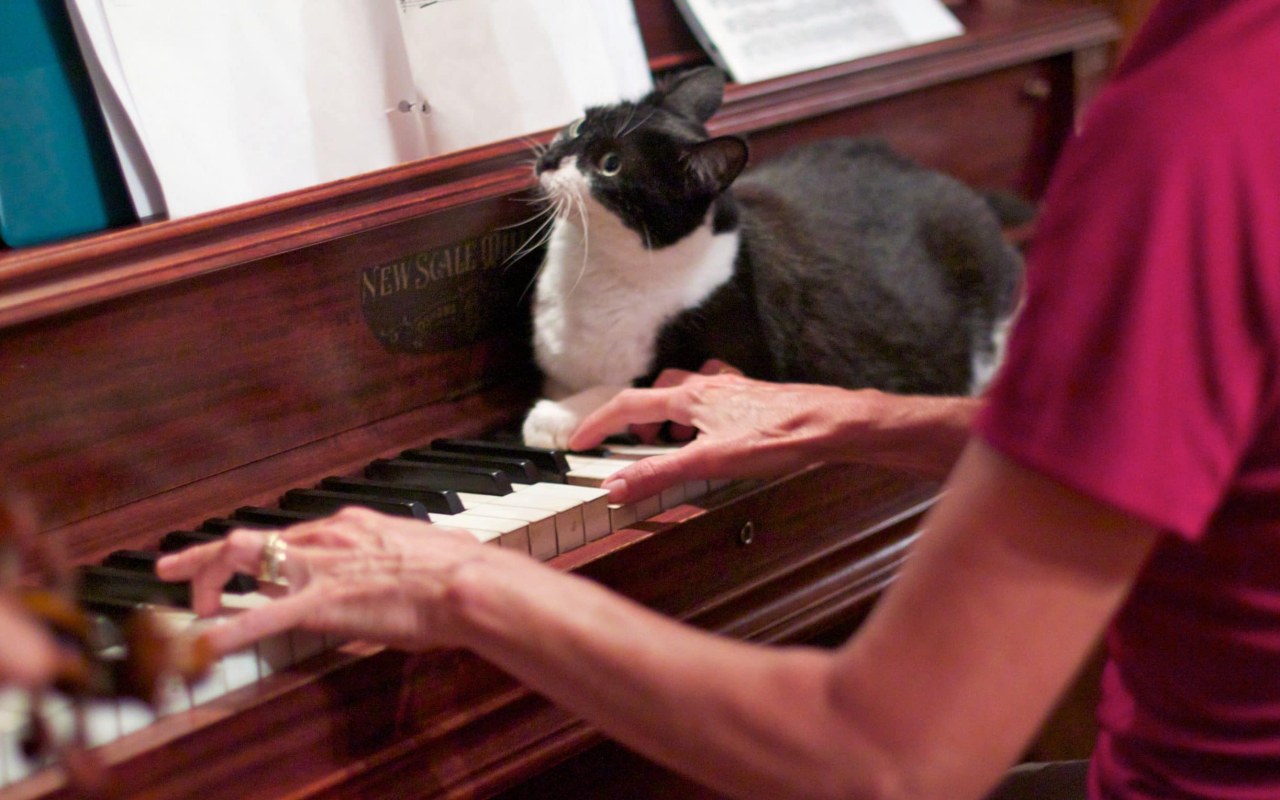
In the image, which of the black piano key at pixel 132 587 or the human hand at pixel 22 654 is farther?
the black piano key at pixel 132 587

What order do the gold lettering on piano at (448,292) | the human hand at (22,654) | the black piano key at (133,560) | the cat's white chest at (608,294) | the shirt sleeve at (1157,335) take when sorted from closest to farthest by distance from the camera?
1. the human hand at (22,654)
2. the shirt sleeve at (1157,335)
3. the black piano key at (133,560)
4. the gold lettering on piano at (448,292)
5. the cat's white chest at (608,294)

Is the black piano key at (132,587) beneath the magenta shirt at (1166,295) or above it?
beneath

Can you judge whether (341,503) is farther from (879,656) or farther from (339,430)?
(879,656)

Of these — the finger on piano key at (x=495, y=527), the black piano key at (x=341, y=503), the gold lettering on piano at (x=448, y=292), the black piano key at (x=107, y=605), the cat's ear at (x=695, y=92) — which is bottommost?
the finger on piano key at (x=495, y=527)

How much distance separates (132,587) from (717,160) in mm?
776

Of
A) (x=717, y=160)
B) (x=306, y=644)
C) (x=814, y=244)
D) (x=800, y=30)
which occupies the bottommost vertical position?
(x=306, y=644)

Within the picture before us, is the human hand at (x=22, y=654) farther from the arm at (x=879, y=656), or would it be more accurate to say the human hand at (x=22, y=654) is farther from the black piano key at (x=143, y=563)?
the black piano key at (x=143, y=563)

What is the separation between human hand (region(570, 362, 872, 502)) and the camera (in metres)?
1.14

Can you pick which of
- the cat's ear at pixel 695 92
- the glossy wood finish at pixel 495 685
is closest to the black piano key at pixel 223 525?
the glossy wood finish at pixel 495 685

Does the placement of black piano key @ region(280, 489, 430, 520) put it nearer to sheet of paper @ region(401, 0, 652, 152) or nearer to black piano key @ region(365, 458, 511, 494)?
black piano key @ region(365, 458, 511, 494)

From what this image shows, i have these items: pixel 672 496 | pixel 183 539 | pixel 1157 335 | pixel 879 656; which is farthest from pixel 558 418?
pixel 1157 335

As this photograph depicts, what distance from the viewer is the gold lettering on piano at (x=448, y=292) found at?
126cm

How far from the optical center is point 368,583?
806 millimetres

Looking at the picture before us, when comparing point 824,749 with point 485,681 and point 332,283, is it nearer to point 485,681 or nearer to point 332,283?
point 485,681
